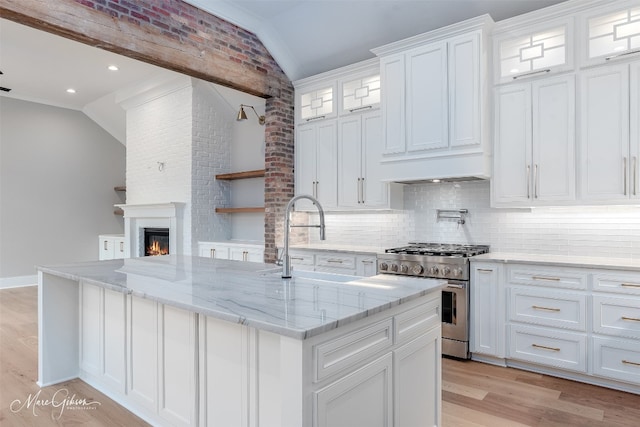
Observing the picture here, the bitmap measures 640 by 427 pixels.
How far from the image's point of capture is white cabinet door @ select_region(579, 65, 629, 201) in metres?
3.13

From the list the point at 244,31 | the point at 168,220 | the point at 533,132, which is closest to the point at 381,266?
the point at 533,132

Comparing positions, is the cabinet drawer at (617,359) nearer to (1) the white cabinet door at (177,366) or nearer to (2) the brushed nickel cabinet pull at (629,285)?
(2) the brushed nickel cabinet pull at (629,285)

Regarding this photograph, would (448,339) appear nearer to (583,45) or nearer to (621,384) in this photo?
(621,384)

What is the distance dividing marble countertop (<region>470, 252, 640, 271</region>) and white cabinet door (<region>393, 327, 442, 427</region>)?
4.90 feet

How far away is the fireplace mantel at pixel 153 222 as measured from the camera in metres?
6.13

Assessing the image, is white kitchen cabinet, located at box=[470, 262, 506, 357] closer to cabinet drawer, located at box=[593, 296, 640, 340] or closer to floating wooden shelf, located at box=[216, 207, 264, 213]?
cabinet drawer, located at box=[593, 296, 640, 340]

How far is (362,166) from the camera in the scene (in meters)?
4.62

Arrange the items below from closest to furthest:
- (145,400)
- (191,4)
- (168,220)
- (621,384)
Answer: (145,400) → (621,384) → (191,4) → (168,220)

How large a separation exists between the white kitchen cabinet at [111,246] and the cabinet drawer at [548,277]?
21.8 feet

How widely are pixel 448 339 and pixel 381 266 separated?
0.91 meters

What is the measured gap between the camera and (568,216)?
3.66 meters

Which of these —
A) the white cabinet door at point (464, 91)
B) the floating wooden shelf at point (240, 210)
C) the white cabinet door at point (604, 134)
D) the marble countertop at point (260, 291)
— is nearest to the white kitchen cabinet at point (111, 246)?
the floating wooden shelf at point (240, 210)

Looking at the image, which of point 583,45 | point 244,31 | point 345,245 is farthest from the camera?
point 345,245

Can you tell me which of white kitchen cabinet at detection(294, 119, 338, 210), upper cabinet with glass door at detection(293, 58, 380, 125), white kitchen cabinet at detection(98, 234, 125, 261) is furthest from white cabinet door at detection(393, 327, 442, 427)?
white kitchen cabinet at detection(98, 234, 125, 261)
